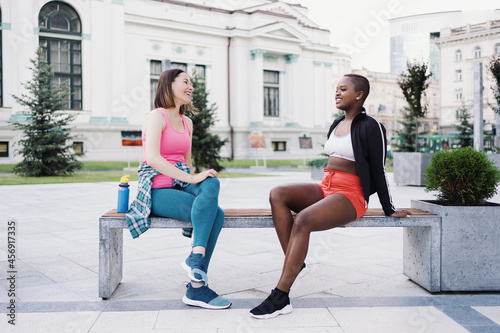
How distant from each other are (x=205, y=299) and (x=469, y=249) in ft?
6.92

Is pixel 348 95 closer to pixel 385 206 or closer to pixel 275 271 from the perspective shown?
pixel 385 206

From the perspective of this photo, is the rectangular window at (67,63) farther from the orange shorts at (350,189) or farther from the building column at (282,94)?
the orange shorts at (350,189)

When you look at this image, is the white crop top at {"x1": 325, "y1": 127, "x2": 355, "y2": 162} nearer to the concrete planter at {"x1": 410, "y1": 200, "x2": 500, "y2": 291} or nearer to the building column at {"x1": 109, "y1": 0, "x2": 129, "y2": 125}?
the concrete planter at {"x1": 410, "y1": 200, "x2": 500, "y2": 291}

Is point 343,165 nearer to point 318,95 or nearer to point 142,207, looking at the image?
point 142,207

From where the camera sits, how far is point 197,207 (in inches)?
146

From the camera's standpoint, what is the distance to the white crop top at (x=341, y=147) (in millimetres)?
3908

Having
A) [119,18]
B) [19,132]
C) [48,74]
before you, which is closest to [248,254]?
[48,74]

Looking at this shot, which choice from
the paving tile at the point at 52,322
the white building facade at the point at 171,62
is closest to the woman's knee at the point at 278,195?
the paving tile at the point at 52,322

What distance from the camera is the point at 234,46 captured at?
3784cm

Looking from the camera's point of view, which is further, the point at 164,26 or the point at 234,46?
the point at 234,46

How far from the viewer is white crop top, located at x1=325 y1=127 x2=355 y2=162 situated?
3908 mm

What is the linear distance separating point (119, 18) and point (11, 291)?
30.8 meters

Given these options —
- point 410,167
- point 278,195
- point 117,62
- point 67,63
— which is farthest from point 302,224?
point 117,62

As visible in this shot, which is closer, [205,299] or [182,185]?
[205,299]
